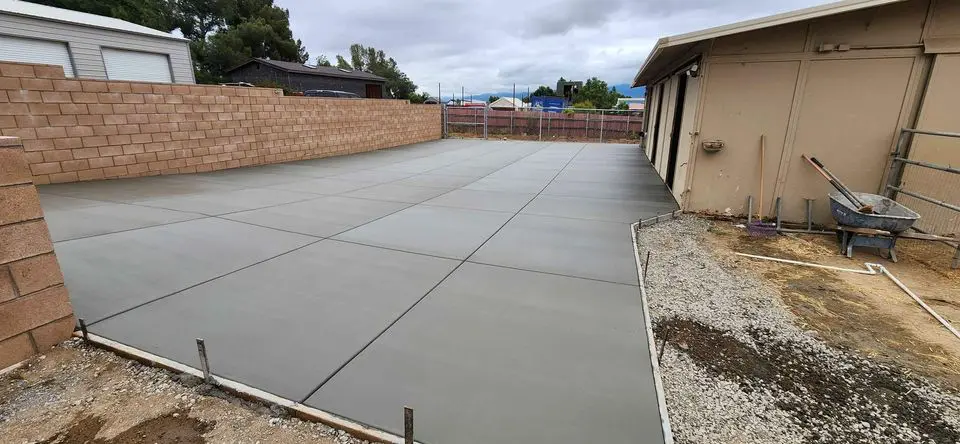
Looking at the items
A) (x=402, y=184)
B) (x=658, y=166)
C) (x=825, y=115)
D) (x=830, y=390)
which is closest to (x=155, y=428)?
(x=830, y=390)

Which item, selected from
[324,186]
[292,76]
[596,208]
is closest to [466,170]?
[324,186]

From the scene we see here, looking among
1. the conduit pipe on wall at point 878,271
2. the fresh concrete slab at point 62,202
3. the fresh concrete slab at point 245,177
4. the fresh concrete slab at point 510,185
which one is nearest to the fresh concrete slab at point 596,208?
the fresh concrete slab at point 510,185

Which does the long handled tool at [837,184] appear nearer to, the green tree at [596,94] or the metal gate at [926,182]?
the metal gate at [926,182]

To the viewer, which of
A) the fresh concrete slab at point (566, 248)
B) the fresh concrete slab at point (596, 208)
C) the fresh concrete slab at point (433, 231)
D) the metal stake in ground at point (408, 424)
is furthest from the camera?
the fresh concrete slab at point (596, 208)

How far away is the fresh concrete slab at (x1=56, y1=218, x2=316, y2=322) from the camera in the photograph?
3.02 metres

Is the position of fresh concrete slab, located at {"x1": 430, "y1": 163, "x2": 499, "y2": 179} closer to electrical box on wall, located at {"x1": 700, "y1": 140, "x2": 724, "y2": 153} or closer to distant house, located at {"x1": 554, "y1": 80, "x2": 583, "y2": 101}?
electrical box on wall, located at {"x1": 700, "y1": 140, "x2": 724, "y2": 153}

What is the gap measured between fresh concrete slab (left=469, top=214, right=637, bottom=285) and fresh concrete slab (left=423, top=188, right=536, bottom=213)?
0.76m

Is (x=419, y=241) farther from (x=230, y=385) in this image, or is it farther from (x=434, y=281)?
(x=230, y=385)

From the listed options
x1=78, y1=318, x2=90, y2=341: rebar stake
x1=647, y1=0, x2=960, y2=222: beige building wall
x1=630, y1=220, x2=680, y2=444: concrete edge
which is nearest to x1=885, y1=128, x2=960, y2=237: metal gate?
x1=647, y1=0, x2=960, y2=222: beige building wall

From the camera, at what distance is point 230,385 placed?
211cm

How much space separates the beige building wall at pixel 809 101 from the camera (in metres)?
5.04

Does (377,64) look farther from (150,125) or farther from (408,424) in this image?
(408,424)

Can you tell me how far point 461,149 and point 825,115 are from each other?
10649 mm

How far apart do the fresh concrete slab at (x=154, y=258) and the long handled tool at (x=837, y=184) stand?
6.31m
